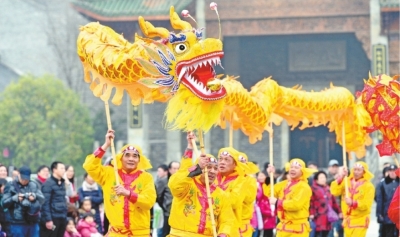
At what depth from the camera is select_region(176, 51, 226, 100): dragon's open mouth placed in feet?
32.4

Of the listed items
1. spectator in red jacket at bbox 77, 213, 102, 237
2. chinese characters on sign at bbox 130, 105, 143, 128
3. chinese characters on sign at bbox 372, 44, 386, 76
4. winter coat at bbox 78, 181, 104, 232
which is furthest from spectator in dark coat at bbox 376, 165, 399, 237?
chinese characters on sign at bbox 130, 105, 143, 128

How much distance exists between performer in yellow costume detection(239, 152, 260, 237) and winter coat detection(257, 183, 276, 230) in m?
2.22

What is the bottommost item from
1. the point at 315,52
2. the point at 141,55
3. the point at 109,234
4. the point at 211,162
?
the point at 109,234

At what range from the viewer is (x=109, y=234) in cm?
1095

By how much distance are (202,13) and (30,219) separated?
52.4 feet

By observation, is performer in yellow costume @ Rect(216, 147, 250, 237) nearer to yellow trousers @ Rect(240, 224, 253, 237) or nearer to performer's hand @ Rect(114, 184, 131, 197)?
performer's hand @ Rect(114, 184, 131, 197)

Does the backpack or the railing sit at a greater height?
the railing

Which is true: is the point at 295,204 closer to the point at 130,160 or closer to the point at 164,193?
the point at 164,193

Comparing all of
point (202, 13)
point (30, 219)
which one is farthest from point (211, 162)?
point (202, 13)

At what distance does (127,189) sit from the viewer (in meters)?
10.7

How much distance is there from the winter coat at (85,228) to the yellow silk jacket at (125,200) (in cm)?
443

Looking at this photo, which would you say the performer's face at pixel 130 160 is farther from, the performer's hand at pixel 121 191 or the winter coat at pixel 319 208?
the winter coat at pixel 319 208

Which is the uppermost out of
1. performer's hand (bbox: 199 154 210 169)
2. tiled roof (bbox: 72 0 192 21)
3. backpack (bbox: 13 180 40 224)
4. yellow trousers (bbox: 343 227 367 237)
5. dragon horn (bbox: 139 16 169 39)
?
tiled roof (bbox: 72 0 192 21)

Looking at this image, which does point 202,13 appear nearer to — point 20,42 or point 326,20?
point 326,20
